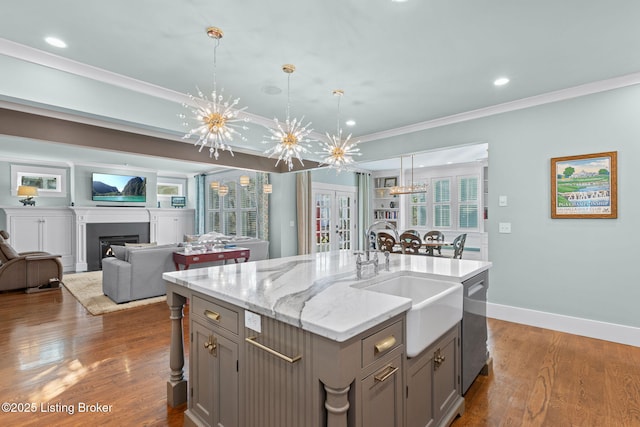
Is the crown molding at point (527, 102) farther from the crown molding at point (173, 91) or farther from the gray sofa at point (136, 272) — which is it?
the gray sofa at point (136, 272)

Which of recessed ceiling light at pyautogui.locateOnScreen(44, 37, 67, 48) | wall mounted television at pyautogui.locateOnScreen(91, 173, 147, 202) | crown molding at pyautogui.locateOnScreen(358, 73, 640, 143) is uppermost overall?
recessed ceiling light at pyautogui.locateOnScreen(44, 37, 67, 48)

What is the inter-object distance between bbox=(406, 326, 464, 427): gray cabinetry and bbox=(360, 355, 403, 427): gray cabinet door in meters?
0.10

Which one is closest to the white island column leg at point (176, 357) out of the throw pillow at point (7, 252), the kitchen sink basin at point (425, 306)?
the kitchen sink basin at point (425, 306)

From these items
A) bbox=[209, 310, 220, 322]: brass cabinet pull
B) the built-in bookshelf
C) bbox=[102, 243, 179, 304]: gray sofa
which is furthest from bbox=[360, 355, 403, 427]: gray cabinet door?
the built-in bookshelf

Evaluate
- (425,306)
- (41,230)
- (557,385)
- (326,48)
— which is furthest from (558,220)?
(41,230)

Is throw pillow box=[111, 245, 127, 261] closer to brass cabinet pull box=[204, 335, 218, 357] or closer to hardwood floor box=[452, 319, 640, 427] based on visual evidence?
brass cabinet pull box=[204, 335, 218, 357]

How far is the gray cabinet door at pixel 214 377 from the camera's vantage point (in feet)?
5.01

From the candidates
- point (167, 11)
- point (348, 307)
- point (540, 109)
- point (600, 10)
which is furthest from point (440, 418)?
point (540, 109)

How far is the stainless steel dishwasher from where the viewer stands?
6.75ft

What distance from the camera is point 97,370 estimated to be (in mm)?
2510

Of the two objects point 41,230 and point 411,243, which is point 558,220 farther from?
point 41,230

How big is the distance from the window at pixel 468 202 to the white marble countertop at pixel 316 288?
5354 millimetres

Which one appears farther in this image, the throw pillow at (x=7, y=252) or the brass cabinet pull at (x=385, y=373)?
the throw pillow at (x=7, y=252)

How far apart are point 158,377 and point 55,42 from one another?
113 inches
